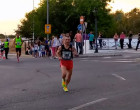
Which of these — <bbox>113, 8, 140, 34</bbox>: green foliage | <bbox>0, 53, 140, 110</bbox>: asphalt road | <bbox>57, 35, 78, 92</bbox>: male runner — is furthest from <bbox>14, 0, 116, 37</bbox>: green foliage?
<bbox>57, 35, 78, 92</bbox>: male runner

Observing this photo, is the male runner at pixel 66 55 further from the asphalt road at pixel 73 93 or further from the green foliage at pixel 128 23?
the green foliage at pixel 128 23

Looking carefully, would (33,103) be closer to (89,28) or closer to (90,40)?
(90,40)

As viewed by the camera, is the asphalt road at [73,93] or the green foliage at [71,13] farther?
the green foliage at [71,13]

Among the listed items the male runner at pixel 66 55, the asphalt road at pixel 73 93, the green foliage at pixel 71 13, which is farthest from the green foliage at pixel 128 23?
the male runner at pixel 66 55

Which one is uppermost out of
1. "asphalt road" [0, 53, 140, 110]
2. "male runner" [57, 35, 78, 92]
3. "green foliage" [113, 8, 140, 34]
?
"green foliage" [113, 8, 140, 34]

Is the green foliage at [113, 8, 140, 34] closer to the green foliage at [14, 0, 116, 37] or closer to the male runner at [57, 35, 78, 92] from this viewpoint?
the green foliage at [14, 0, 116, 37]

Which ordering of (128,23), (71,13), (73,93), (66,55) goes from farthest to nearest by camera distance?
(128,23)
(71,13)
(66,55)
(73,93)

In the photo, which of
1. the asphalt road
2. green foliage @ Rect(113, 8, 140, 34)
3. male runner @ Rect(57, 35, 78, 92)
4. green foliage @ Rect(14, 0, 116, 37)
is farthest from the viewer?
green foliage @ Rect(113, 8, 140, 34)

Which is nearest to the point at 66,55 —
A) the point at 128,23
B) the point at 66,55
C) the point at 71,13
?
the point at 66,55

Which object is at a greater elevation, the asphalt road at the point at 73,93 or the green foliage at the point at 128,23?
the green foliage at the point at 128,23

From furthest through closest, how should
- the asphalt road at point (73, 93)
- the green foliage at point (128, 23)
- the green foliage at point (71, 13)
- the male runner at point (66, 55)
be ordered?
the green foliage at point (128, 23) < the green foliage at point (71, 13) < the male runner at point (66, 55) < the asphalt road at point (73, 93)

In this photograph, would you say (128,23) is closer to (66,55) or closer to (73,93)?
(66,55)

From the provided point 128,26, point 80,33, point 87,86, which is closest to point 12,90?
point 87,86

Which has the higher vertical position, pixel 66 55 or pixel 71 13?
pixel 71 13
